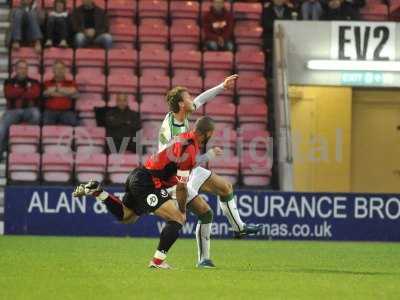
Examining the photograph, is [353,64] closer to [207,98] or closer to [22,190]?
[22,190]

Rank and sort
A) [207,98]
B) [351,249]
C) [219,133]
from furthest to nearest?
Result: [219,133]
[351,249]
[207,98]

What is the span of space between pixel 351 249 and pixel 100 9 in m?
6.99

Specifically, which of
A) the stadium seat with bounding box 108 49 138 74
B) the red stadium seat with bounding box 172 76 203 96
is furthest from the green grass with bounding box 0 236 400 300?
the stadium seat with bounding box 108 49 138 74

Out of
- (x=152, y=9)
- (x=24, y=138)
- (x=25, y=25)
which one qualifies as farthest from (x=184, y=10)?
(x=24, y=138)

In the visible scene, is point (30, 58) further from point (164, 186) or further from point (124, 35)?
point (164, 186)

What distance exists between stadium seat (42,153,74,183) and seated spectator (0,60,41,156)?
0.74m

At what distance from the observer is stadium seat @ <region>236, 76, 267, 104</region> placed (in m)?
20.5

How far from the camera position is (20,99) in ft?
63.2

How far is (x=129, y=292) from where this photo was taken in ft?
29.5

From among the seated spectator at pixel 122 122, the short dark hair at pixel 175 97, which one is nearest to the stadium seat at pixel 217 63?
the seated spectator at pixel 122 122

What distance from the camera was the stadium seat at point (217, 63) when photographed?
20.5m

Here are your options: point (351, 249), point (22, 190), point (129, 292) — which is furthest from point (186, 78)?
point (129, 292)

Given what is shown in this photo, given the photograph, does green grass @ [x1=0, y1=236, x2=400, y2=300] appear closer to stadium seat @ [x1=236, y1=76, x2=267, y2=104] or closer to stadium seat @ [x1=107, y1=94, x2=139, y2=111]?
stadium seat @ [x1=107, y1=94, x2=139, y2=111]

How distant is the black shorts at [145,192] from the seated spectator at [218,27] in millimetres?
9381
